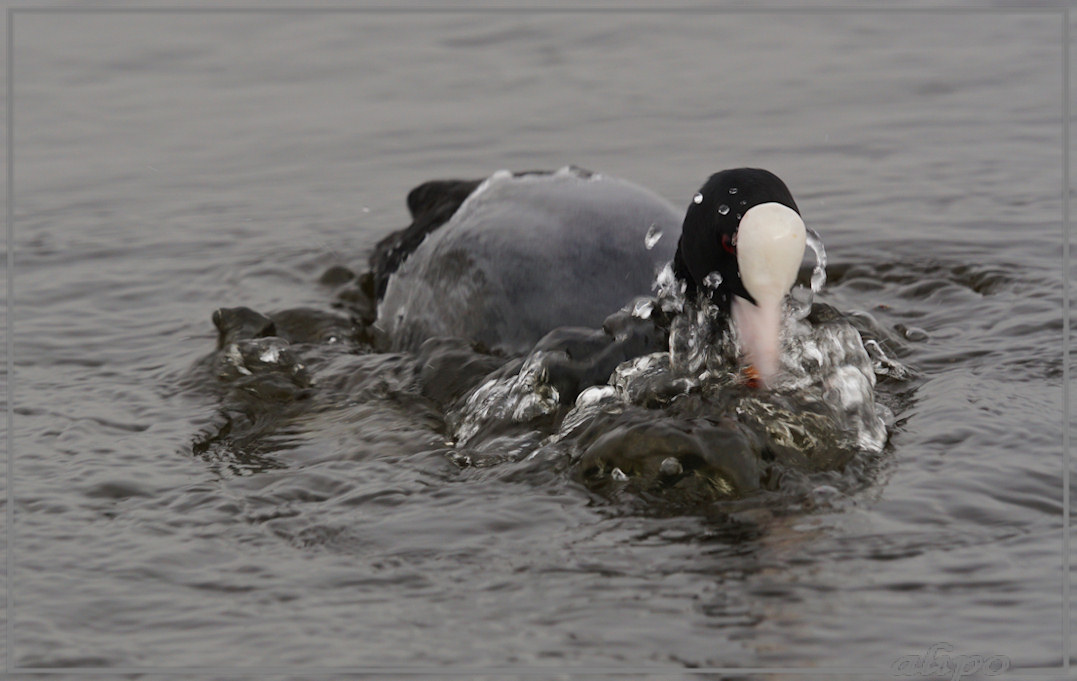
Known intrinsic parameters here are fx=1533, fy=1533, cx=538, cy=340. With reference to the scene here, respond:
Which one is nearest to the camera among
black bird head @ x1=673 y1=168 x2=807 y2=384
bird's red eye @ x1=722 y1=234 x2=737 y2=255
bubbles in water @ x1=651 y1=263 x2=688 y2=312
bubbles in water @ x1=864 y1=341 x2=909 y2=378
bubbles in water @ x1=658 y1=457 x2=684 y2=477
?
bubbles in water @ x1=658 y1=457 x2=684 y2=477

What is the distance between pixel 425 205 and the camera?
571cm

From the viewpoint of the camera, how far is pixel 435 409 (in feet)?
14.8

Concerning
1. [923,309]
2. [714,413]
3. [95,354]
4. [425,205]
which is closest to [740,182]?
[714,413]

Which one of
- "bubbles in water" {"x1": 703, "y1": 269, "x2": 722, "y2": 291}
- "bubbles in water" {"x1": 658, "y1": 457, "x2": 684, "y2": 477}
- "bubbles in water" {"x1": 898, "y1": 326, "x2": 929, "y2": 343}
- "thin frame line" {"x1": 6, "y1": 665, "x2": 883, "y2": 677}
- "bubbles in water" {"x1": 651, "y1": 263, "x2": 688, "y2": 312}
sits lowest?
"thin frame line" {"x1": 6, "y1": 665, "x2": 883, "y2": 677}

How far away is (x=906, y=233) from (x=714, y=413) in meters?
2.31

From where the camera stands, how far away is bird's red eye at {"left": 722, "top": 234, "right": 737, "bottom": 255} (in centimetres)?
397

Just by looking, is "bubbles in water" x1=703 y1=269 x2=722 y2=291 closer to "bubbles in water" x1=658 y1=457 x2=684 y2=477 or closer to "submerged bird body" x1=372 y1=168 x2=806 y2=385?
"submerged bird body" x1=372 y1=168 x2=806 y2=385

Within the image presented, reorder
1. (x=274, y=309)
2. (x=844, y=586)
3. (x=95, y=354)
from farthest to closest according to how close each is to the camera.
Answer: (x=274, y=309) < (x=95, y=354) < (x=844, y=586)

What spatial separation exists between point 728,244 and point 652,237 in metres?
0.82

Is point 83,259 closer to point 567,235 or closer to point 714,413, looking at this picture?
point 567,235

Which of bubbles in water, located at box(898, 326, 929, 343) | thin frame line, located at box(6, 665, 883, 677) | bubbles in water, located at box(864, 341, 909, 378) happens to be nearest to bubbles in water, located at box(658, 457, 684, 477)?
thin frame line, located at box(6, 665, 883, 677)

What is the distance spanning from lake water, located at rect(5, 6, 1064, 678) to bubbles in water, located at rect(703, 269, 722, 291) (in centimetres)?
64

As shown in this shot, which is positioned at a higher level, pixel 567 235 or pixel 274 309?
pixel 567 235

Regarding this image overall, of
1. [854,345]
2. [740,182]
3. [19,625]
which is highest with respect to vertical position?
[740,182]
